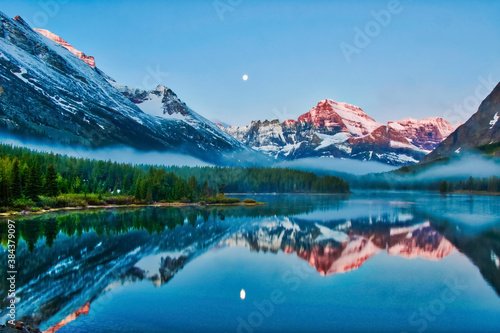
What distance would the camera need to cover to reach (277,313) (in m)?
23.0

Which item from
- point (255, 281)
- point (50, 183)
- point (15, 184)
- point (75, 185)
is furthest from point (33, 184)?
point (255, 281)

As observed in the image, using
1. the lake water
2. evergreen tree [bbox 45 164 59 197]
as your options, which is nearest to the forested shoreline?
evergreen tree [bbox 45 164 59 197]

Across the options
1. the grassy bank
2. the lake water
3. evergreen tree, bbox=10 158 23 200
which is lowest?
the lake water

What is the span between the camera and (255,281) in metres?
30.1

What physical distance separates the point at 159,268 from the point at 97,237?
19.0 m

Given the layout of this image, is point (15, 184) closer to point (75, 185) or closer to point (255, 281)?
point (75, 185)

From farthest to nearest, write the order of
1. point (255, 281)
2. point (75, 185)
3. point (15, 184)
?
point (75, 185)
point (15, 184)
point (255, 281)

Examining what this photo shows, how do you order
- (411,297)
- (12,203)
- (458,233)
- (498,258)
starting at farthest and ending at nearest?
(12,203) < (458,233) < (498,258) < (411,297)

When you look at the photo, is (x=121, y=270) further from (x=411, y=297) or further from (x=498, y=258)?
(x=498, y=258)

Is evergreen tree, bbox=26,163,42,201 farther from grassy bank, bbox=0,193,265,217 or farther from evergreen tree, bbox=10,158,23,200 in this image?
evergreen tree, bbox=10,158,23,200

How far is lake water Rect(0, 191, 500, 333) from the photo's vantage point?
2162 centimetres

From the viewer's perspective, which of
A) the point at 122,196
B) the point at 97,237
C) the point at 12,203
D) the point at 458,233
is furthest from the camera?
the point at 122,196

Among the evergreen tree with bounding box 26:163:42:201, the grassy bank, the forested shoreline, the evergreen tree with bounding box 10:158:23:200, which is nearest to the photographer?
the grassy bank

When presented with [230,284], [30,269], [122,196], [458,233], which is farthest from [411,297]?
[122,196]
